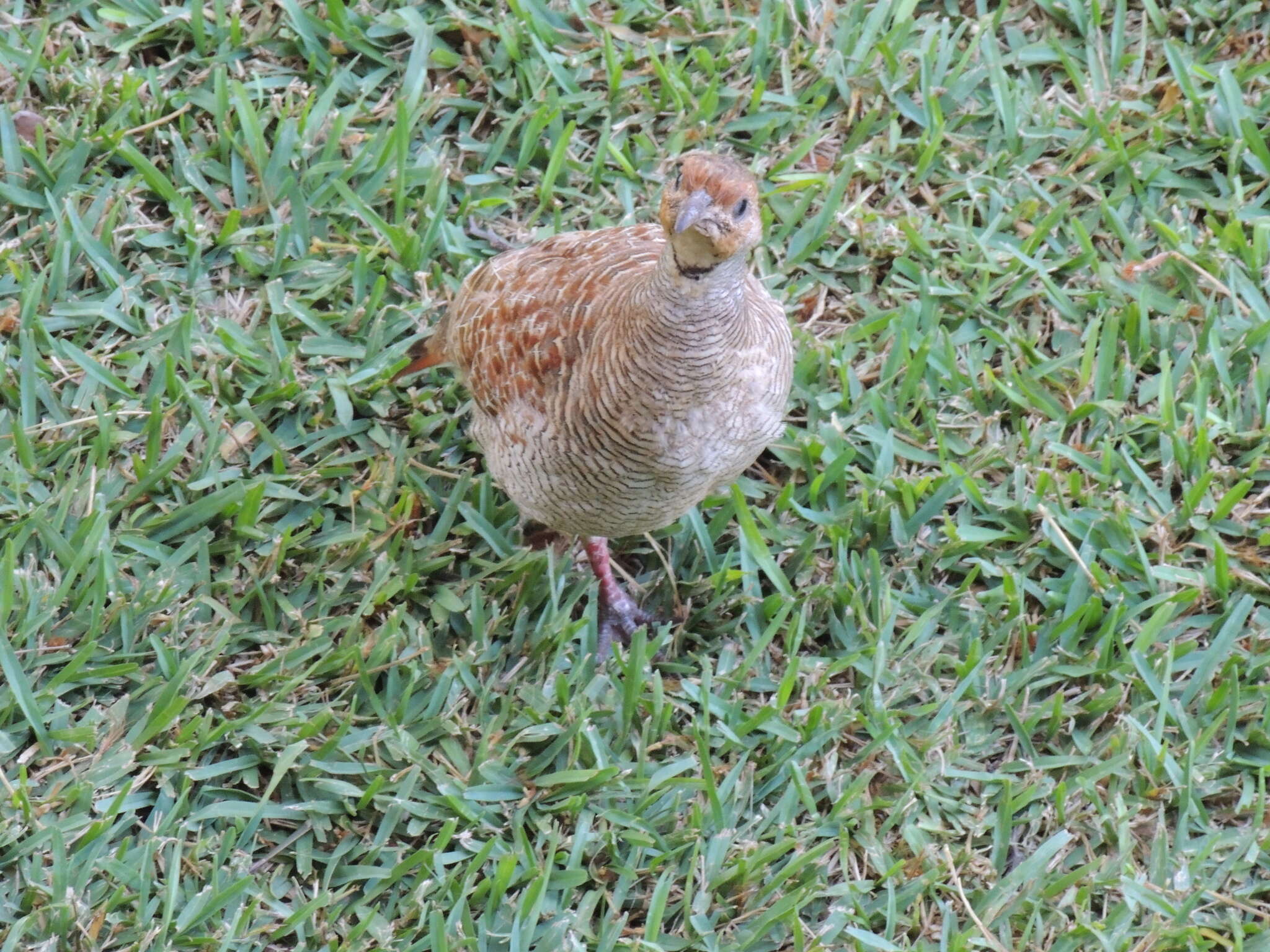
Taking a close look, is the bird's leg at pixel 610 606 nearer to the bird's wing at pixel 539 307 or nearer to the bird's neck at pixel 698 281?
the bird's wing at pixel 539 307

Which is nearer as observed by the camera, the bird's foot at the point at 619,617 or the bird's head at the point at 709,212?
the bird's head at the point at 709,212

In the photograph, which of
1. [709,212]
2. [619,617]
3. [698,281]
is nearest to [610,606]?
[619,617]

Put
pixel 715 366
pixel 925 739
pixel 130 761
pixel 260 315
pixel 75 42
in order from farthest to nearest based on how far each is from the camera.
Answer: pixel 75 42, pixel 260 315, pixel 925 739, pixel 130 761, pixel 715 366

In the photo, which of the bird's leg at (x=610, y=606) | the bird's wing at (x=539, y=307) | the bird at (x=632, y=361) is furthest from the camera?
the bird's leg at (x=610, y=606)

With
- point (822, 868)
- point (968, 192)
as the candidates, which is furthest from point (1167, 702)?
point (968, 192)

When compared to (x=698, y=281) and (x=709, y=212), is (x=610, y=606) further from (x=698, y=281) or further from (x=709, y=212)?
(x=709, y=212)

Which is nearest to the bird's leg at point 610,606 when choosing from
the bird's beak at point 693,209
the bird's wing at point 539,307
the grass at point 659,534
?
the grass at point 659,534

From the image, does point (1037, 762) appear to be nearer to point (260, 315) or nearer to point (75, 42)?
point (260, 315)
